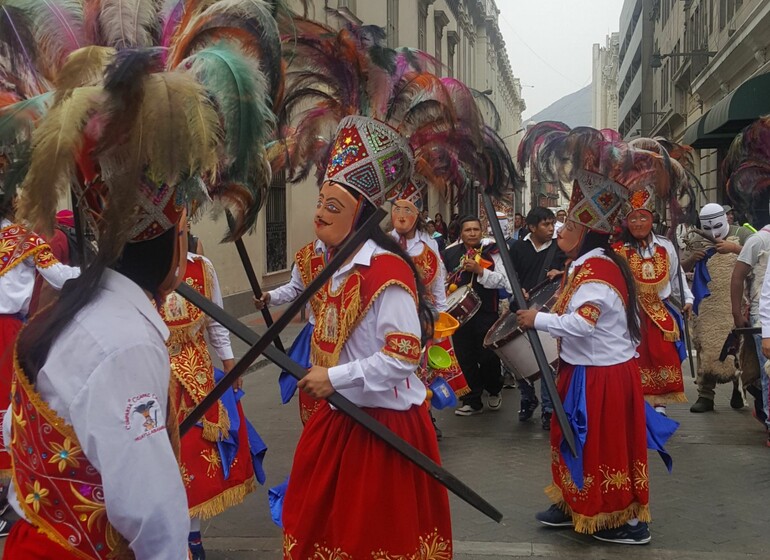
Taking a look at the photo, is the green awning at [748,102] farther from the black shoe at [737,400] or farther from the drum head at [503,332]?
the drum head at [503,332]

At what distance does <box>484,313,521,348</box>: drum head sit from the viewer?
6305 mm

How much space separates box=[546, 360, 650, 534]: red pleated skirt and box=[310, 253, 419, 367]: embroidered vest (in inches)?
65.8

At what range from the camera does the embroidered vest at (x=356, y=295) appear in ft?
11.4

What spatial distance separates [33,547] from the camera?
193cm

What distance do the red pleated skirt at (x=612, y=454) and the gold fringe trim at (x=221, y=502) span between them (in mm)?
1787

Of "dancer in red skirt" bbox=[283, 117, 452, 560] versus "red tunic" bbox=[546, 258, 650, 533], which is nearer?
"dancer in red skirt" bbox=[283, 117, 452, 560]

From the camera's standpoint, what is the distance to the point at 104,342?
175 centimetres

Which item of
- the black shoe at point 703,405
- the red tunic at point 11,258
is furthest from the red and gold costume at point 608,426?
the black shoe at point 703,405

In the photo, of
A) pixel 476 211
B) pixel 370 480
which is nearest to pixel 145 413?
pixel 370 480

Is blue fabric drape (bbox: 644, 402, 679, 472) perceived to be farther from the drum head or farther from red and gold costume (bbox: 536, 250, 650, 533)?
the drum head

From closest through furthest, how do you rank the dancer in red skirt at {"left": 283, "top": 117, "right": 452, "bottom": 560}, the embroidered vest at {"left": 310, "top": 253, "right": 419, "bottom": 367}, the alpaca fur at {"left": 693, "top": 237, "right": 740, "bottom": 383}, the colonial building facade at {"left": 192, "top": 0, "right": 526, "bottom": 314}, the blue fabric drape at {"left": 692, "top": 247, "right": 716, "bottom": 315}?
the dancer in red skirt at {"left": 283, "top": 117, "right": 452, "bottom": 560} < the embroidered vest at {"left": 310, "top": 253, "right": 419, "bottom": 367} < the alpaca fur at {"left": 693, "top": 237, "right": 740, "bottom": 383} < the blue fabric drape at {"left": 692, "top": 247, "right": 716, "bottom": 315} < the colonial building facade at {"left": 192, "top": 0, "right": 526, "bottom": 314}

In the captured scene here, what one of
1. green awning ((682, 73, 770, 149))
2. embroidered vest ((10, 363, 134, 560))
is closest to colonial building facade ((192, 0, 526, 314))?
embroidered vest ((10, 363, 134, 560))

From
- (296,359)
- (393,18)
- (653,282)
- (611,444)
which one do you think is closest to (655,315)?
(653,282)

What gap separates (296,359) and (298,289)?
0.54 m
